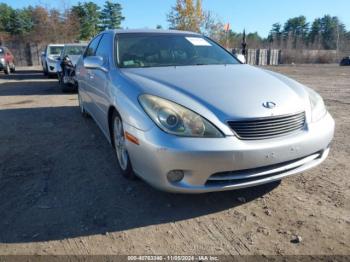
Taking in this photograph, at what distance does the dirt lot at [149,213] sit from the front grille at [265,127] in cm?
69

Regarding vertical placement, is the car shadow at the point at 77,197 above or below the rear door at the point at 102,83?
below

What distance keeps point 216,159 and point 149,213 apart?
2.69 ft

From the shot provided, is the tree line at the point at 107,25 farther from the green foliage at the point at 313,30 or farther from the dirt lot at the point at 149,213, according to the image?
the dirt lot at the point at 149,213

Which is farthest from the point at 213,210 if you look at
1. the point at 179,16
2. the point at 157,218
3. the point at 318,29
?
the point at 318,29

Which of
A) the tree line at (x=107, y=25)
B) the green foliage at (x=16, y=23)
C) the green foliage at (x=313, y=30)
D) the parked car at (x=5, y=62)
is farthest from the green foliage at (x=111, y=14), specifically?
the parked car at (x=5, y=62)

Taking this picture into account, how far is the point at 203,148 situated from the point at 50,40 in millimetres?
35061

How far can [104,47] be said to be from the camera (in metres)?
4.33

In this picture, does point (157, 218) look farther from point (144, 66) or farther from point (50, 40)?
point (50, 40)

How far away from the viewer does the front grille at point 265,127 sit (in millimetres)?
2533

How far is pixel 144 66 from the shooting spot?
3.69 metres

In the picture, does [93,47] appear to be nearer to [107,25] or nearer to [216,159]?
[216,159]

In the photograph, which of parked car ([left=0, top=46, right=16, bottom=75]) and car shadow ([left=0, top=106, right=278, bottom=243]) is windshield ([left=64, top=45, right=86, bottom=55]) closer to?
parked car ([left=0, top=46, right=16, bottom=75])

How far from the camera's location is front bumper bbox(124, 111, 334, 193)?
95.3 inches

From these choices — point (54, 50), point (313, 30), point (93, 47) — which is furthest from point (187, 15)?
point (313, 30)
